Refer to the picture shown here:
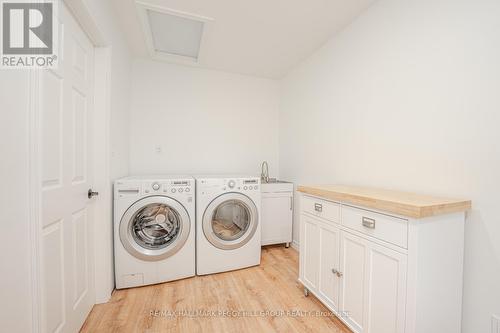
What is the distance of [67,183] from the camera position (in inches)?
47.3

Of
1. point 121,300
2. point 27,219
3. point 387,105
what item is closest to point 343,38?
point 387,105

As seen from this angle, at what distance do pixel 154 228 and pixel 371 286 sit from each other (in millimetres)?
1752

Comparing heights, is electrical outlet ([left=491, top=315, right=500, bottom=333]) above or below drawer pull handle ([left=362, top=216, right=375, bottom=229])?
below

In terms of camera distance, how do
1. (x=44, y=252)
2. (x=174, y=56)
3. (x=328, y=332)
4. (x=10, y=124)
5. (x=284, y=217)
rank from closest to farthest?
1. (x=10, y=124)
2. (x=44, y=252)
3. (x=328, y=332)
4. (x=174, y=56)
5. (x=284, y=217)

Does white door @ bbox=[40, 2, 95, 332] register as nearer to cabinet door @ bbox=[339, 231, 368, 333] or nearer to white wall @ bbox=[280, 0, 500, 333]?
cabinet door @ bbox=[339, 231, 368, 333]

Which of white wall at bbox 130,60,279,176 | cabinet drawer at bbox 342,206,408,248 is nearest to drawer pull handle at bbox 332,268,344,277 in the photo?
cabinet drawer at bbox 342,206,408,248

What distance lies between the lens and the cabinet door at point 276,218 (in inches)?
104

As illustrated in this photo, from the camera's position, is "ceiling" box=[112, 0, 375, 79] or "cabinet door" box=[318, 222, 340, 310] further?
"ceiling" box=[112, 0, 375, 79]

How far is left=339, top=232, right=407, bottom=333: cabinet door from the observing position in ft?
3.44

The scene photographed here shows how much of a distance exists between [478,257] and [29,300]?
2.07 metres

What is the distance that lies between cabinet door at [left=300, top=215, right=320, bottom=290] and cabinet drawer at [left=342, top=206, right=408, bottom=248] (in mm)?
312

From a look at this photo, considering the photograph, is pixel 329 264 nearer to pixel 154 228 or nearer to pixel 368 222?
pixel 368 222

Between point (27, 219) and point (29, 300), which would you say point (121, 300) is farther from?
point (27, 219)

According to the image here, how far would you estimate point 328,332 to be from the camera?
1389 mm
